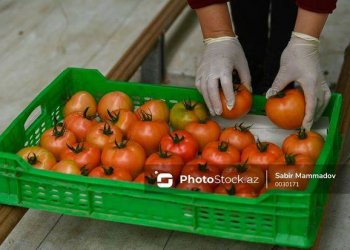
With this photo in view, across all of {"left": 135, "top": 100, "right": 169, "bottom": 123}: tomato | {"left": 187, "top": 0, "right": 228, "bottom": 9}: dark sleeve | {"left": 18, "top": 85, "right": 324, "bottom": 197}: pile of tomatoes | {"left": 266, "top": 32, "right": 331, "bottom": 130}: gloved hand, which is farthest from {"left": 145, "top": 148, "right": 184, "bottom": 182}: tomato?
{"left": 187, "top": 0, "right": 228, "bottom": 9}: dark sleeve

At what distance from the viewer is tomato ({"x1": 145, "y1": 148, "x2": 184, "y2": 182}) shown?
1409mm

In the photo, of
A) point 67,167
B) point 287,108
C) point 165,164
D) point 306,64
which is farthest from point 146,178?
point 306,64

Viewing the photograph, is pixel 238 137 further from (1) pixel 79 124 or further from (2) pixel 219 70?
(1) pixel 79 124

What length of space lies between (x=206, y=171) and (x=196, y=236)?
0.83 ft

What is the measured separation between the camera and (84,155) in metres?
1.47

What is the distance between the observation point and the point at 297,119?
154cm

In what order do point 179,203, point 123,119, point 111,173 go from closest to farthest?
point 179,203 < point 111,173 < point 123,119

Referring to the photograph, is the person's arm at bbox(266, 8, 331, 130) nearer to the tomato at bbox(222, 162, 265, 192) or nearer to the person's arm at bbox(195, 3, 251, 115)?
the person's arm at bbox(195, 3, 251, 115)

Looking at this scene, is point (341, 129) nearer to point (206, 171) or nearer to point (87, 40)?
point (206, 171)

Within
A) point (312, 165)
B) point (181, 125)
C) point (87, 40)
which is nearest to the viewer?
point (312, 165)

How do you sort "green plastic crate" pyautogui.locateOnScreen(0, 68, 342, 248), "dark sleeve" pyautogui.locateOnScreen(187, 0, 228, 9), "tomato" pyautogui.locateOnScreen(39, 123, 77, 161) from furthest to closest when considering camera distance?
1. "dark sleeve" pyautogui.locateOnScreen(187, 0, 228, 9)
2. "tomato" pyautogui.locateOnScreen(39, 123, 77, 161)
3. "green plastic crate" pyautogui.locateOnScreen(0, 68, 342, 248)

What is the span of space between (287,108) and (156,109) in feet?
1.13

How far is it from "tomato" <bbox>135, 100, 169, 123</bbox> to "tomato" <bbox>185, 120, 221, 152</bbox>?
93 millimetres

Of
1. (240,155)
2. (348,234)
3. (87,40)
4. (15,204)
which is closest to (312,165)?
(240,155)
